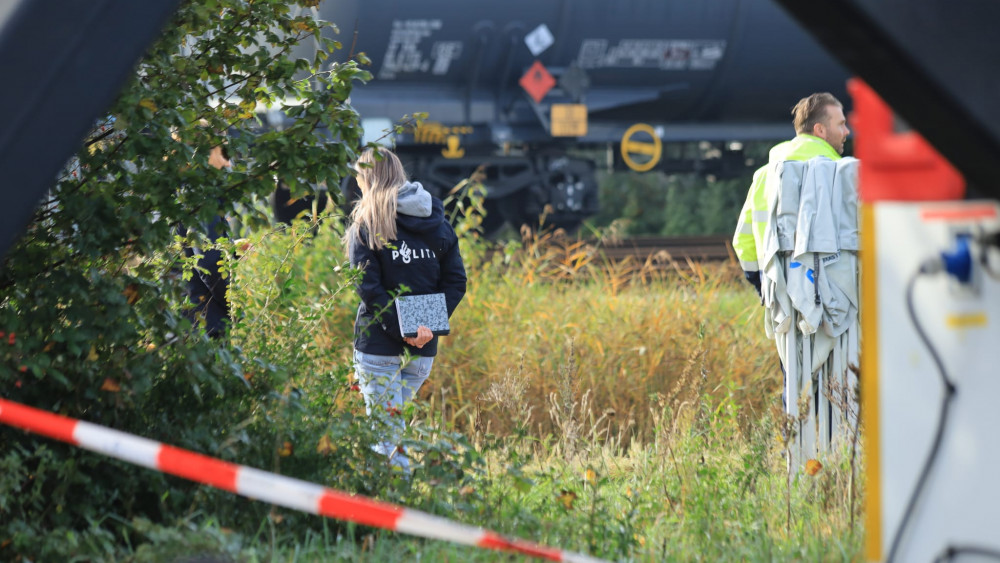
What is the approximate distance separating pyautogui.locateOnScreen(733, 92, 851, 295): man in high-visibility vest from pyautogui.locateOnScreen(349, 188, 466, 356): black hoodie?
1.41 metres

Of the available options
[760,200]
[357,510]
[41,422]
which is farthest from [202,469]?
[760,200]

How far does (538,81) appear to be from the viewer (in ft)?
41.0

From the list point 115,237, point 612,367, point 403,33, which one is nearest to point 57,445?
point 115,237

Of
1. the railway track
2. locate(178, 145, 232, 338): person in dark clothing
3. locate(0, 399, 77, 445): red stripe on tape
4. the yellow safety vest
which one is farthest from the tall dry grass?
the railway track

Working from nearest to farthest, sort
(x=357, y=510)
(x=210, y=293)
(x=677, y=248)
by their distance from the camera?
(x=357, y=510) → (x=210, y=293) → (x=677, y=248)

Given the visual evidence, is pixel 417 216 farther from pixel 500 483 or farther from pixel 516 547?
pixel 516 547

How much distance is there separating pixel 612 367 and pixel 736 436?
1518mm

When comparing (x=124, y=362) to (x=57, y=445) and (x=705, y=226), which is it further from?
(x=705, y=226)

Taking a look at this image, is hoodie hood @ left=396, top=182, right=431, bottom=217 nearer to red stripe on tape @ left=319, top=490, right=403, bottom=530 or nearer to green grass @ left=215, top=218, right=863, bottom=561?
green grass @ left=215, top=218, right=863, bottom=561

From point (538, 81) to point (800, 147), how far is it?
818cm

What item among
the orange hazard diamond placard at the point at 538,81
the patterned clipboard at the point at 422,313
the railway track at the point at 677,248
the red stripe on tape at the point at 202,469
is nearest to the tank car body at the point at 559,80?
the orange hazard diamond placard at the point at 538,81

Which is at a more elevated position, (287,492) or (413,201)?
(413,201)

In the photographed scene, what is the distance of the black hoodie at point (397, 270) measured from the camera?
15.2 ft

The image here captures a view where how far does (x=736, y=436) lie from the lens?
4637 mm
